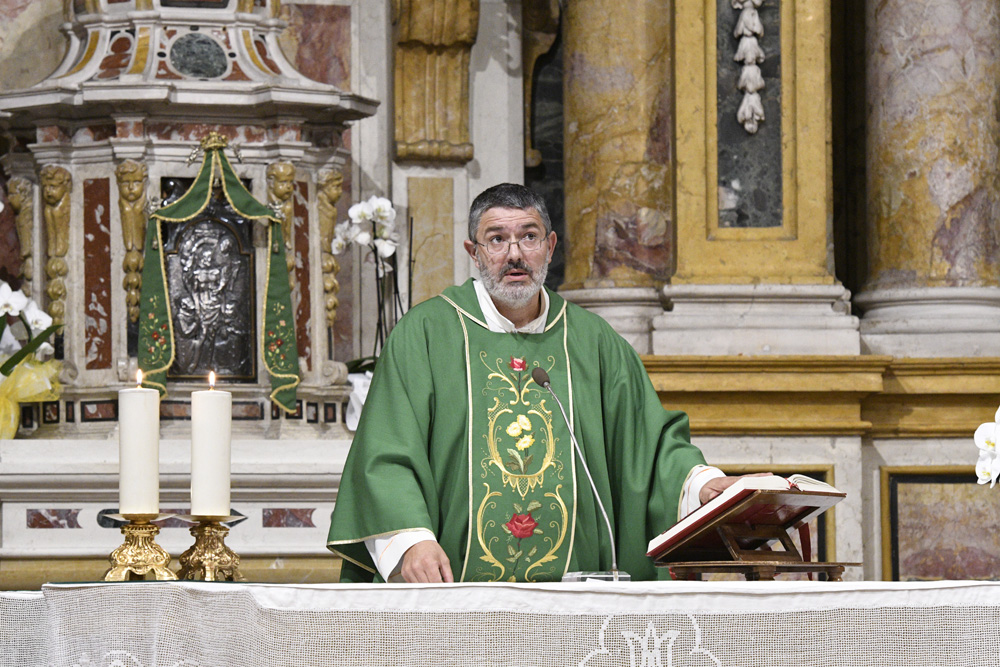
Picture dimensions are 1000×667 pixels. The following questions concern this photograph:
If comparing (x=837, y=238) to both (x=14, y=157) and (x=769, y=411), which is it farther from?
(x=14, y=157)

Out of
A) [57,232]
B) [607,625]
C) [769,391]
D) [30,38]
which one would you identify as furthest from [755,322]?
[607,625]

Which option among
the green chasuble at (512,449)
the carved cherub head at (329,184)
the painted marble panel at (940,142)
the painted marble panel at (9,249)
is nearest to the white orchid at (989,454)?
the green chasuble at (512,449)

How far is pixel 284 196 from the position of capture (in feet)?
18.8

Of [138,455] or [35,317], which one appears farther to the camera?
[35,317]

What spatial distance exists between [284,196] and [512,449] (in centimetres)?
226

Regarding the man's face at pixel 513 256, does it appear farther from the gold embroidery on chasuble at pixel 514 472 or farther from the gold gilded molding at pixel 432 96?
the gold gilded molding at pixel 432 96

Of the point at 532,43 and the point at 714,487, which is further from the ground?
the point at 532,43

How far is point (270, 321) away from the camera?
5637 millimetres

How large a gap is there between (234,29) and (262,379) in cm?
135

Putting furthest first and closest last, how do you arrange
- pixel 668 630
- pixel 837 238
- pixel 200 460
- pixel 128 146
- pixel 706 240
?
pixel 837 238, pixel 706 240, pixel 128 146, pixel 200 460, pixel 668 630

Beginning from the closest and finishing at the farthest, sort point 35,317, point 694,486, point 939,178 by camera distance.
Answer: point 694,486
point 35,317
point 939,178

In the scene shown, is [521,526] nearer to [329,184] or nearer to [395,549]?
[395,549]

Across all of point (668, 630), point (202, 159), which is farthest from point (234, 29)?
point (668, 630)

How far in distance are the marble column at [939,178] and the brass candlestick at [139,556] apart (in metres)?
3.78
